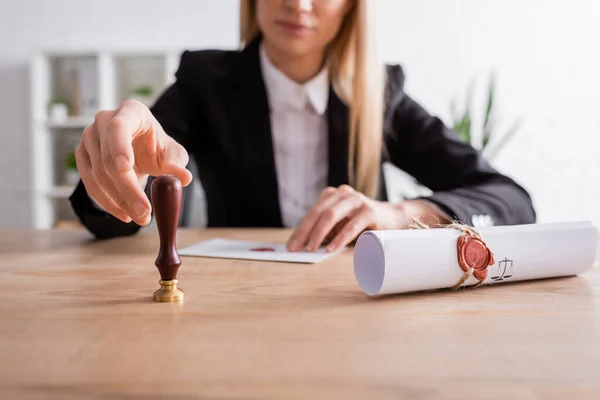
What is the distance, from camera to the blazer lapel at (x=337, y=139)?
1520 millimetres

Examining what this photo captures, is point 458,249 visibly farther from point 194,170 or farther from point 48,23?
point 48,23

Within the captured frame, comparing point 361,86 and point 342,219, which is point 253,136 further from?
point 342,219

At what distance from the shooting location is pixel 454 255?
24.9 inches

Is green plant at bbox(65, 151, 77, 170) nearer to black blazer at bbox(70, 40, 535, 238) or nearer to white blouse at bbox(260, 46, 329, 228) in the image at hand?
black blazer at bbox(70, 40, 535, 238)

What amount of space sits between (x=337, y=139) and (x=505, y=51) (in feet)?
9.10

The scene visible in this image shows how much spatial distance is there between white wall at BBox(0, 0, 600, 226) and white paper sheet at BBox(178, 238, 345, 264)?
3105 millimetres

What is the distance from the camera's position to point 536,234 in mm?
687

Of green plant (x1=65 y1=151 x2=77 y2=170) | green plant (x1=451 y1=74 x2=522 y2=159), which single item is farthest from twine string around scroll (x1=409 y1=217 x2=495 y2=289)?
green plant (x1=65 y1=151 x2=77 y2=170)

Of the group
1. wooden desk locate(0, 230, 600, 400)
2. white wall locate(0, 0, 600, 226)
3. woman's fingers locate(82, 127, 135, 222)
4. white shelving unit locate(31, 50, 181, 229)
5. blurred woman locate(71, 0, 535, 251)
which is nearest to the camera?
wooden desk locate(0, 230, 600, 400)

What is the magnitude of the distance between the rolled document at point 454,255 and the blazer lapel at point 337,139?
0.84 metres

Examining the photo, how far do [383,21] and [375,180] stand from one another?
2.65 metres

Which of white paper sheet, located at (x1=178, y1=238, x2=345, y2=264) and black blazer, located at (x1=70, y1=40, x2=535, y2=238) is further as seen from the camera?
black blazer, located at (x1=70, y1=40, x2=535, y2=238)

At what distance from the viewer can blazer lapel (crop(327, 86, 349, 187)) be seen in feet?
4.99

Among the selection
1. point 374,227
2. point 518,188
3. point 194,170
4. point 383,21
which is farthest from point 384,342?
point 383,21
